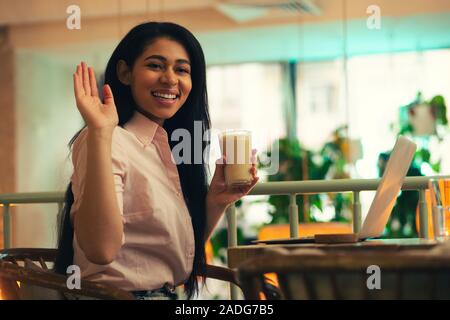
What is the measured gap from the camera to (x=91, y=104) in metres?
1.66

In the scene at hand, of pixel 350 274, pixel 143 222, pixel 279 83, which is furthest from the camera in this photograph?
pixel 279 83

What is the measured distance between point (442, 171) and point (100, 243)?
7.42m

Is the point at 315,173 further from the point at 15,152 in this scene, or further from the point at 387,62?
the point at 15,152

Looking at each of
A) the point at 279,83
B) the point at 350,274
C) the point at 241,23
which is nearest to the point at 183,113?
the point at 350,274

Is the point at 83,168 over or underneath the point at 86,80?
underneath

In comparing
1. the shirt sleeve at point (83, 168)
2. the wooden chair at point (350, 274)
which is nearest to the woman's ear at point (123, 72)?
the shirt sleeve at point (83, 168)

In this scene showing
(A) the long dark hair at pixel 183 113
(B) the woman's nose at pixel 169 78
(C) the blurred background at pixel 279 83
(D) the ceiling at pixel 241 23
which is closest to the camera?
(A) the long dark hair at pixel 183 113

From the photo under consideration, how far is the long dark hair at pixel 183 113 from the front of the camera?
1965mm

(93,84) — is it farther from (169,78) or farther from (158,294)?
(158,294)

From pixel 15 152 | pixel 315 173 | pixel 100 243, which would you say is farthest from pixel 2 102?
pixel 100 243

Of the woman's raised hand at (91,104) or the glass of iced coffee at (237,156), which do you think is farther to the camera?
the glass of iced coffee at (237,156)

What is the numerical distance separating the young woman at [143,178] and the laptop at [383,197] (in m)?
0.25

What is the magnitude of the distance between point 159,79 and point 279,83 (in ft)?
25.6

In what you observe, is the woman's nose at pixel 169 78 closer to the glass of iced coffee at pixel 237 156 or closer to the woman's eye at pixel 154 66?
the woman's eye at pixel 154 66
